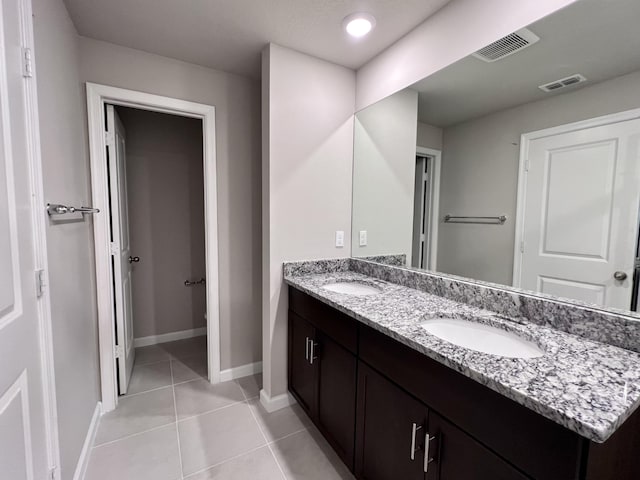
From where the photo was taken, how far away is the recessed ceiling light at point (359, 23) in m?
1.51

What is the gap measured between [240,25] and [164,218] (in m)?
1.95

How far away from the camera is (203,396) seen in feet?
6.89

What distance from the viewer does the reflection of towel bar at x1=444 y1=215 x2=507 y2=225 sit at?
1326 millimetres

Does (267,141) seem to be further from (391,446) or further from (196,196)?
(391,446)

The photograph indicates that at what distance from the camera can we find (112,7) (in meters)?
1.49

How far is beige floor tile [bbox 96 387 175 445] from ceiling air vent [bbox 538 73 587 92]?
2.62 m

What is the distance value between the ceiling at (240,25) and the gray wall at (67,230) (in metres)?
0.24

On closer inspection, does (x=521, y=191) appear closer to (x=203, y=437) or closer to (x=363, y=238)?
(x=363, y=238)

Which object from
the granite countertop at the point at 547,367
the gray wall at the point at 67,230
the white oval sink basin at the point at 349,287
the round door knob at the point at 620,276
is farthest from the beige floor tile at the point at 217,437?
→ the round door knob at the point at 620,276

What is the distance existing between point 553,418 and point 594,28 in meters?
1.29

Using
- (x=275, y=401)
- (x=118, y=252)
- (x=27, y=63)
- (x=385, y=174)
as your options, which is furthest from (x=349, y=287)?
(x=27, y=63)

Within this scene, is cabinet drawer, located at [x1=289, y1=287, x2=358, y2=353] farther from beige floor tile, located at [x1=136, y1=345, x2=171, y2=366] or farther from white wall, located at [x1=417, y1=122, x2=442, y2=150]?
beige floor tile, located at [x1=136, y1=345, x2=171, y2=366]

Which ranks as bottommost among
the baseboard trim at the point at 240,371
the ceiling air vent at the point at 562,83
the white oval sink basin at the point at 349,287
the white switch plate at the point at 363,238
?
the baseboard trim at the point at 240,371

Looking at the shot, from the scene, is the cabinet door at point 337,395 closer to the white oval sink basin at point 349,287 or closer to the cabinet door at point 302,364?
the cabinet door at point 302,364
